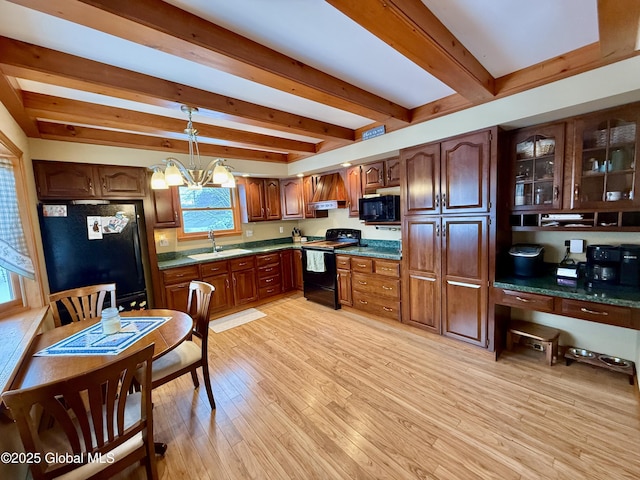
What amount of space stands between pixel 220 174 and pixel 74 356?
5.00 feet

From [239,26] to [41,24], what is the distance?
105 centimetres

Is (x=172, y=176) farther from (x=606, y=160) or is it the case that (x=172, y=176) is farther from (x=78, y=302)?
(x=606, y=160)

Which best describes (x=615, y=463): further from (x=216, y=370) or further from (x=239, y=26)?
(x=239, y=26)

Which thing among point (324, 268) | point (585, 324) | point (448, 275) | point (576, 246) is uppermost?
point (576, 246)

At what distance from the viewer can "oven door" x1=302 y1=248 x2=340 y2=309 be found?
419 cm

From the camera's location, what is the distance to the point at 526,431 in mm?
1838

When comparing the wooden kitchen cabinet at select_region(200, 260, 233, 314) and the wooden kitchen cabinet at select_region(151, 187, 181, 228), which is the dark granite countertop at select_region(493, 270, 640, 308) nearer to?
the wooden kitchen cabinet at select_region(200, 260, 233, 314)

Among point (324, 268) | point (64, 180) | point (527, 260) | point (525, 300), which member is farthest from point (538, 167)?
point (64, 180)

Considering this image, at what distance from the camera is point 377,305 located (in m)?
3.72

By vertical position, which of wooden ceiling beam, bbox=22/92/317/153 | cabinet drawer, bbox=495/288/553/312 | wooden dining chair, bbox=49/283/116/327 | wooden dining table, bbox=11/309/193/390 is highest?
wooden ceiling beam, bbox=22/92/317/153

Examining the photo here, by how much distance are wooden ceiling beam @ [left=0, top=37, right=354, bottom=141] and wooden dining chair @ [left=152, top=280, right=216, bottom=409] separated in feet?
5.21

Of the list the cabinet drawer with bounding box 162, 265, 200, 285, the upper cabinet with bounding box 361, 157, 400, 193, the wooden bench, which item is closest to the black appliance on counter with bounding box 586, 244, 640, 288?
the wooden bench

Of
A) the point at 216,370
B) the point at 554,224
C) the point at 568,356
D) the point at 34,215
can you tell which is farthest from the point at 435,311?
the point at 34,215

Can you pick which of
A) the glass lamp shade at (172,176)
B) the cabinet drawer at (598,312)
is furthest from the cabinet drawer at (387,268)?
the glass lamp shade at (172,176)
